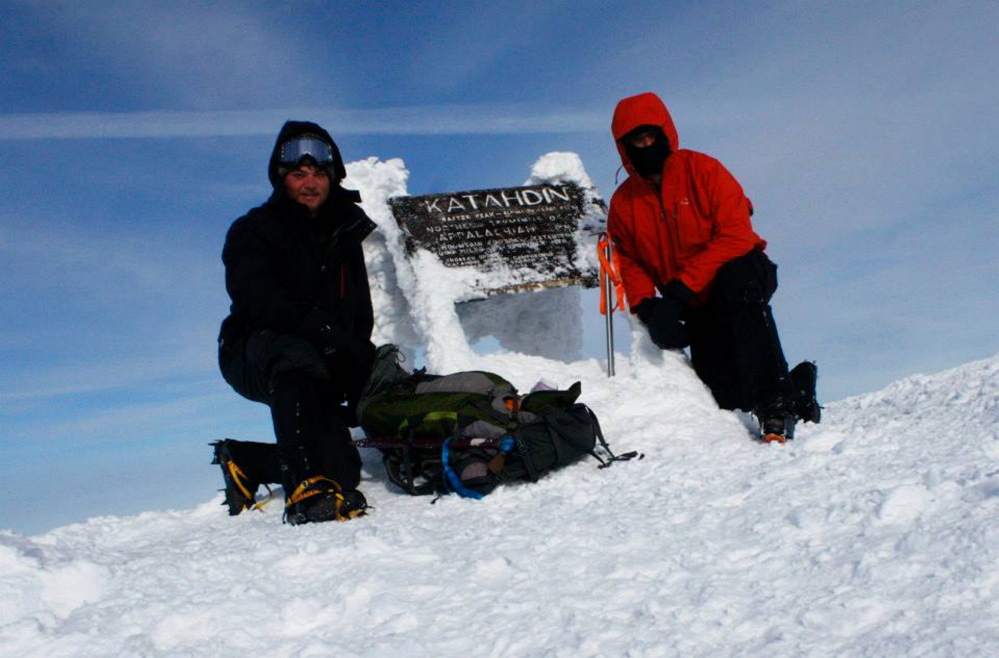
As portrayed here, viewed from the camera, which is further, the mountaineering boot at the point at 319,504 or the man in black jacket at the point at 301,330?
the man in black jacket at the point at 301,330

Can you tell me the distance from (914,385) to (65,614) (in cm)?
616

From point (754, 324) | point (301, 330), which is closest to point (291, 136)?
point (301, 330)

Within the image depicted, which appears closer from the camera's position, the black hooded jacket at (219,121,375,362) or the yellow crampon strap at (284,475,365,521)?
the yellow crampon strap at (284,475,365,521)

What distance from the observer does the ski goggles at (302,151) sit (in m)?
4.66

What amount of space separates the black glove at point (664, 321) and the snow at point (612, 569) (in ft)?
4.12

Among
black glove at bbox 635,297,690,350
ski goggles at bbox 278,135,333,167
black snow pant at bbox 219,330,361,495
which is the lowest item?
black snow pant at bbox 219,330,361,495

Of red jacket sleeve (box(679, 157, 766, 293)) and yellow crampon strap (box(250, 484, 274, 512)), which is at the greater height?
red jacket sleeve (box(679, 157, 766, 293))

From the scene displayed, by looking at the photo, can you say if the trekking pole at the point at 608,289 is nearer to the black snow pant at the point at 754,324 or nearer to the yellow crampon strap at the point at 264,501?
the black snow pant at the point at 754,324

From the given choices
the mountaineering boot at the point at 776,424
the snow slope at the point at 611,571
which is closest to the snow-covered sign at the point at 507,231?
the mountaineering boot at the point at 776,424

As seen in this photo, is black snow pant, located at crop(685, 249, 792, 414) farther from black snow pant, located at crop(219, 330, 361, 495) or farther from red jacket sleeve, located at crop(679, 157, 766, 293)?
black snow pant, located at crop(219, 330, 361, 495)

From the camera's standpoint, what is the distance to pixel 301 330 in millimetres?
4348

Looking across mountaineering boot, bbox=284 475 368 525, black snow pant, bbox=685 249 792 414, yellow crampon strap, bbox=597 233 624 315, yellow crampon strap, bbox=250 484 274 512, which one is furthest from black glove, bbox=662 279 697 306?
yellow crampon strap, bbox=250 484 274 512

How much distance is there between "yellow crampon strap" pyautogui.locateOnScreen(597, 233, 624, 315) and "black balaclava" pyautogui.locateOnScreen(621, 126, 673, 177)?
30.4 inches

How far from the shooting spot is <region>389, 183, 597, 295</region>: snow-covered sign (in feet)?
22.1
